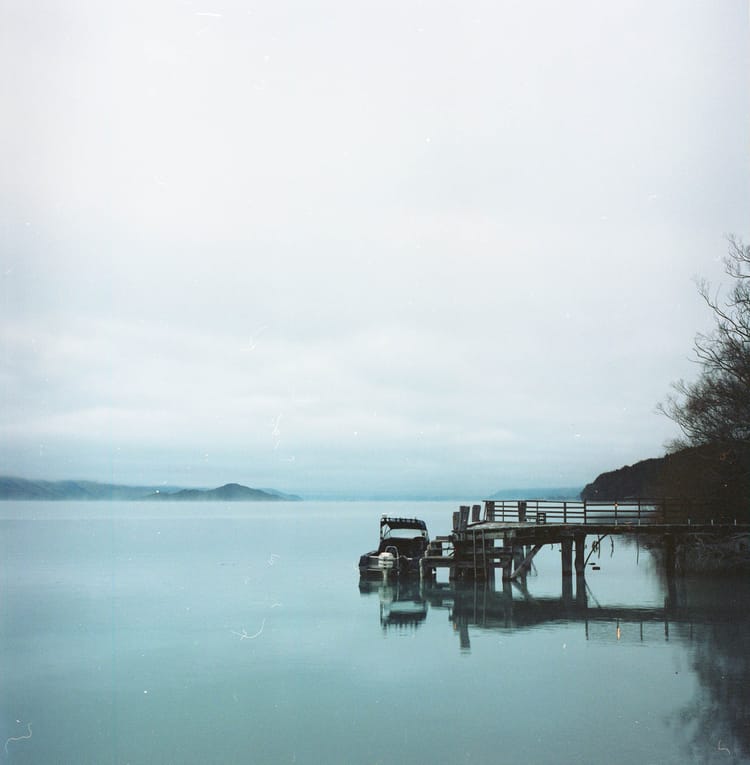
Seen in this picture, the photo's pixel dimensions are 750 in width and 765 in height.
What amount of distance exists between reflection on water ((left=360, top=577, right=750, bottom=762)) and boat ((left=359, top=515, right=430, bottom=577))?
2.50ft

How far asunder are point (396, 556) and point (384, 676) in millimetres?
22725

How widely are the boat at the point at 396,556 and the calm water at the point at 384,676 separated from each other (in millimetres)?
1592

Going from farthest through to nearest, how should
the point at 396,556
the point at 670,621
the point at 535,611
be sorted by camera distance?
1. the point at 396,556
2. the point at 535,611
3. the point at 670,621

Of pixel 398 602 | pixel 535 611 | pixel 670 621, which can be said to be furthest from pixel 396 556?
pixel 670 621

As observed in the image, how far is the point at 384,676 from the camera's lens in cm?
2355

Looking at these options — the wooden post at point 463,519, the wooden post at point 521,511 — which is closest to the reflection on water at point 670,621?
the wooden post at point 463,519

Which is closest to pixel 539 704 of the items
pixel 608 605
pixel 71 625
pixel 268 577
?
pixel 608 605

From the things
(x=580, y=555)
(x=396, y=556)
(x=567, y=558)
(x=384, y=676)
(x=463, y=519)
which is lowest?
(x=384, y=676)

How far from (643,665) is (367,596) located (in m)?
19.8

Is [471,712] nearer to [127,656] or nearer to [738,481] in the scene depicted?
[127,656]

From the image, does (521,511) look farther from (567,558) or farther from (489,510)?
(567,558)

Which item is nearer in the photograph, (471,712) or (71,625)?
(471,712)

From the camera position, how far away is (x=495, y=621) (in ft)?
103

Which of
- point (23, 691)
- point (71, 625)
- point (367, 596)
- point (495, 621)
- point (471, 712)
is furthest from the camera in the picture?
point (367, 596)
